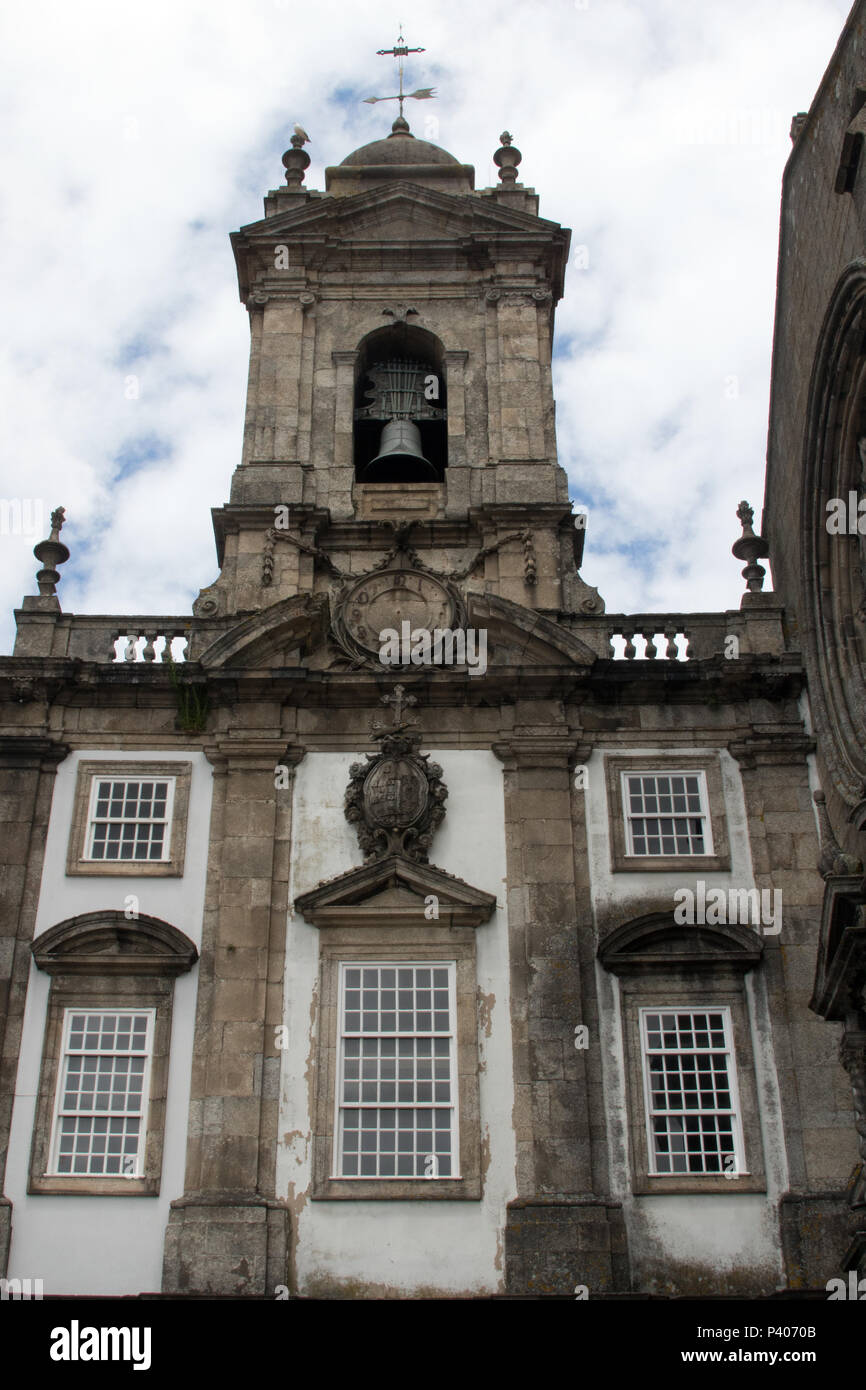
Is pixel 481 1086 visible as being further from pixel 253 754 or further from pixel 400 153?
pixel 400 153

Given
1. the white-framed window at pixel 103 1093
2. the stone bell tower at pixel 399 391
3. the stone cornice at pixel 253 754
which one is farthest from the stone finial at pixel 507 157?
the white-framed window at pixel 103 1093

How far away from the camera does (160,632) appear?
17.7 meters

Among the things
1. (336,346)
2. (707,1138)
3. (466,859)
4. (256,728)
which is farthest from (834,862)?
(336,346)

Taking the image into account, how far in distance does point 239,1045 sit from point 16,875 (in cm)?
303

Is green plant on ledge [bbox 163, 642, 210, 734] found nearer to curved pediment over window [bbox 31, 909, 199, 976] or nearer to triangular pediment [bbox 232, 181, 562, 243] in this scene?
curved pediment over window [bbox 31, 909, 199, 976]

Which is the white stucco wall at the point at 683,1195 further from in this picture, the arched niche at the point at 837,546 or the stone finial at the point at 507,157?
the stone finial at the point at 507,157

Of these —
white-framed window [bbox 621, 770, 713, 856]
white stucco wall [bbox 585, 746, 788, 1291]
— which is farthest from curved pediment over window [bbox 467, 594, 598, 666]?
white stucco wall [bbox 585, 746, 788, 1291]

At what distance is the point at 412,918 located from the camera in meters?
15.6

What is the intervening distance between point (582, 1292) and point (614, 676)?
21.6 feet

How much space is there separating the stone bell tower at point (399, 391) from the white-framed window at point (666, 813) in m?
2.39

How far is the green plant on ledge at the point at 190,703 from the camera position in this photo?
1686cm

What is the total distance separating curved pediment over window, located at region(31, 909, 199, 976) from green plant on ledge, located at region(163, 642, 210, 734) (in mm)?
2335

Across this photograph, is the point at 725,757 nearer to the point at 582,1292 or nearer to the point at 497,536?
the point at 497,536

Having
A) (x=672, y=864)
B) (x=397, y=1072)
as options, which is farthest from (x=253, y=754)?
(x=672, y=864)
